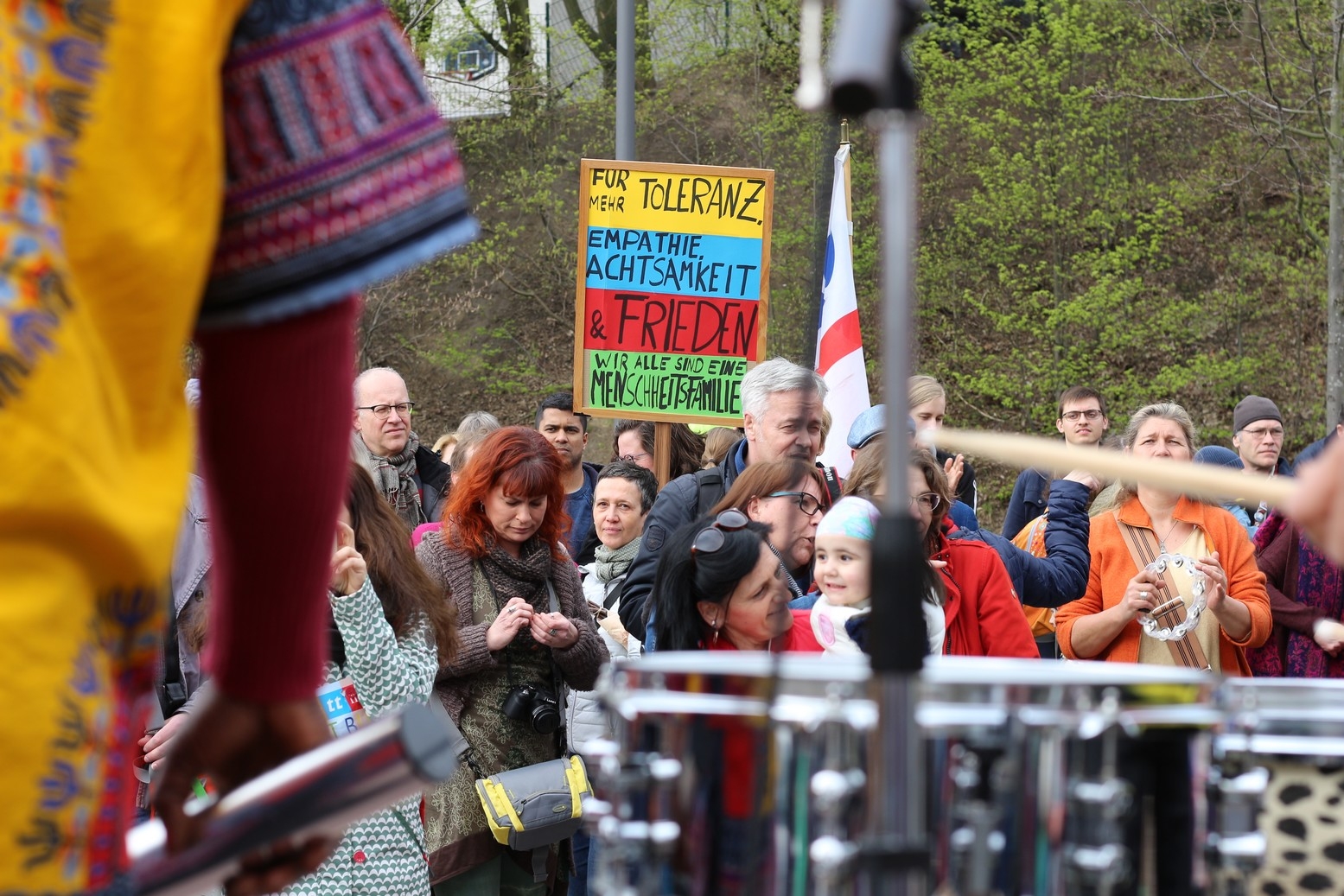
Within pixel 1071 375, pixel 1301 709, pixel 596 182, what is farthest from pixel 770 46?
pixel 1301 709

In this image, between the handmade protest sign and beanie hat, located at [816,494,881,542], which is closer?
beanie hat, located at [816,494,881,542]

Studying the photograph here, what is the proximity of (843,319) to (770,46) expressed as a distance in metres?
15.5

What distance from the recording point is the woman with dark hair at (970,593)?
444 cm

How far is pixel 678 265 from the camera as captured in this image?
7852 mm

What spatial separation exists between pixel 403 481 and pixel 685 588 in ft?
11.8

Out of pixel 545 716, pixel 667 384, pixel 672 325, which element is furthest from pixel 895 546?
pixel 672 325

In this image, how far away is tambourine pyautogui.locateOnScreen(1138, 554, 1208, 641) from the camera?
5566 mm

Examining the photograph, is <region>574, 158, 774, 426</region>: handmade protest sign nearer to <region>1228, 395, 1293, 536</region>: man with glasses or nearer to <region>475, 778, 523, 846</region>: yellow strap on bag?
<region>1228, 395, 1293, 536</region>: man with glasses

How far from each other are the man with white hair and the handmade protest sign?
5.25ft

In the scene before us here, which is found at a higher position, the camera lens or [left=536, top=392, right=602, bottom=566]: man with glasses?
[left=536, top=392, right=602, bottom=566]: man with glasses

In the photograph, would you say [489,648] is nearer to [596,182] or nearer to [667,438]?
[667,438]

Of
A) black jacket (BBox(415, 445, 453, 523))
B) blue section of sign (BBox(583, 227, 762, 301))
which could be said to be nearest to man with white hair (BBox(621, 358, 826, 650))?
blue section of sign (BBox(583, 227, 762, 301))

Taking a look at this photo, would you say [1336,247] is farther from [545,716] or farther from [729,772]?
[729,772]

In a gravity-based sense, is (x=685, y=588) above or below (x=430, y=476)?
below
